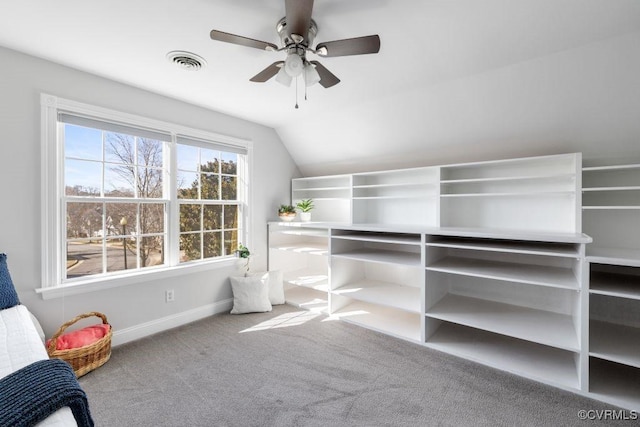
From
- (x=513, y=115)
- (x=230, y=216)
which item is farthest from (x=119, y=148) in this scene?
(x=513, y=115)

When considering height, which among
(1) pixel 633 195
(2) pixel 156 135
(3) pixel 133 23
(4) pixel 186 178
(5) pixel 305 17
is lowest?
(1) pixel 633 195

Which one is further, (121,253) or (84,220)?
(121,253)

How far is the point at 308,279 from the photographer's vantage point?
3.73 meters

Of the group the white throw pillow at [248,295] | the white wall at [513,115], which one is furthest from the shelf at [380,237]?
the white throw pillow at [248,295]

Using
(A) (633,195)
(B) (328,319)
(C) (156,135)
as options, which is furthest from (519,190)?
(C) (156,135)

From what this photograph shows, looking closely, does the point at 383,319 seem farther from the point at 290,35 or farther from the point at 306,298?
the point at 290,35

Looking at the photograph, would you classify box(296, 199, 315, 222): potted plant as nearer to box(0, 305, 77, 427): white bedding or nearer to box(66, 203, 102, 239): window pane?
box(66, 203, 102, 239): window pane

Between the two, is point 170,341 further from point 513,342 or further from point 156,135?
point 513,342

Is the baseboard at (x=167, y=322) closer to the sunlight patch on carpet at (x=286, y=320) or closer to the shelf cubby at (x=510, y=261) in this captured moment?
the sunlight patch on carpet at (x=286, y=320)

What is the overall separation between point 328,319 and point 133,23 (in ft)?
9.97

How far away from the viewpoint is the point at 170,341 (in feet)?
8.64

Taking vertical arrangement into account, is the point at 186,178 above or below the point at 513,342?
above

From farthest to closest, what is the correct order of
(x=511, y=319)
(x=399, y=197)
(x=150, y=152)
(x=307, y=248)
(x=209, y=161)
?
(x=307, y=248), (x=209, y=161), (x=399, y=197), (x=150, y=152), (x=511, y=319)

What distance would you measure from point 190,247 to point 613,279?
3855mm
